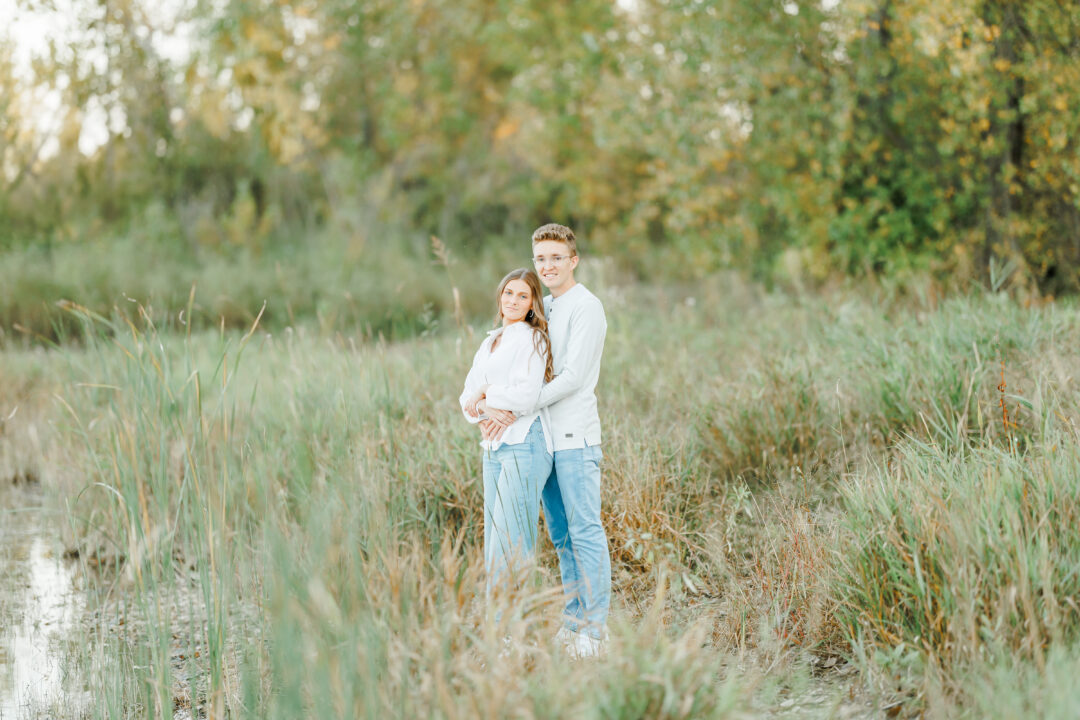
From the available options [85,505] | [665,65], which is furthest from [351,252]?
[85,505]

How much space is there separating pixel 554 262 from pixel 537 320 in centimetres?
23

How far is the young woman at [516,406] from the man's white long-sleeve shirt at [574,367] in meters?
0.04

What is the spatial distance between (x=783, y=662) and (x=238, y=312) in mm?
9796

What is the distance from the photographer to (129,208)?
47.2 ft

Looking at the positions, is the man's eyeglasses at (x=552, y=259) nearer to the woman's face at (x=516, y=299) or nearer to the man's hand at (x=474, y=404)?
the woman's face at (x=516, y=299)

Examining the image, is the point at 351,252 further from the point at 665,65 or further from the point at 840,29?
the point at 840,29

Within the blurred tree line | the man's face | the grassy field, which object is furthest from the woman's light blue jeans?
the blurred tree line

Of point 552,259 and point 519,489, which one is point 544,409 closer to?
point 519,489

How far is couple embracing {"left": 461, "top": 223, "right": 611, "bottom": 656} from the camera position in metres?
3.32

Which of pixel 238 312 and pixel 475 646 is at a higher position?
pixel 238 312

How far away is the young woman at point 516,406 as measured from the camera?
3.30 meters

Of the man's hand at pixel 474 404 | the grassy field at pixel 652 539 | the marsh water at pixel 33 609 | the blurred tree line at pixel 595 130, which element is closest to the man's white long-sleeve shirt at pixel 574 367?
the man's hand at pixel 474 404

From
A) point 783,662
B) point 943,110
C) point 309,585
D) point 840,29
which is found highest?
point 840,29

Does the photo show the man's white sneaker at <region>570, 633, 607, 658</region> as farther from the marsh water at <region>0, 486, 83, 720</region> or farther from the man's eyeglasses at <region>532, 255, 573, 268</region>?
the marsh water at <region>0, 486, 83, 720</region>
